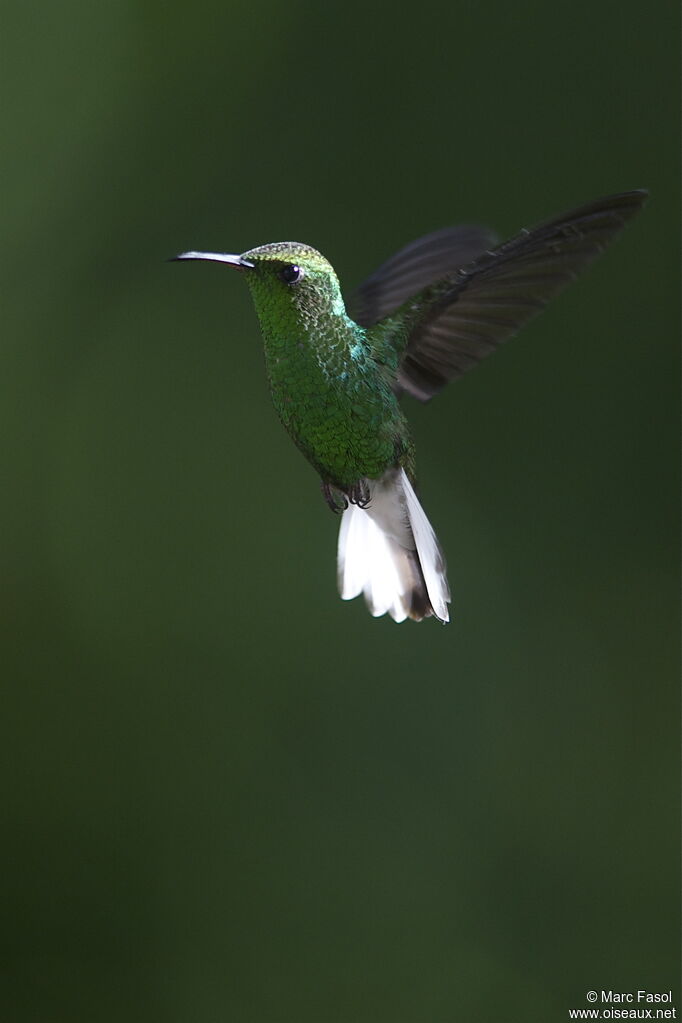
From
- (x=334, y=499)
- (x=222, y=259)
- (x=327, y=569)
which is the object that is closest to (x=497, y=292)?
(x=334, y=499)

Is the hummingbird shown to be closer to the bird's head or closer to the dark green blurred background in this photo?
the bird's head

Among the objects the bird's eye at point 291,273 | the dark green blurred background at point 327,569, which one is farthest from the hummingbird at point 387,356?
the dark green blurred background at point 327,569

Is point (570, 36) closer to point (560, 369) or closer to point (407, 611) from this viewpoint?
point (560, 369)

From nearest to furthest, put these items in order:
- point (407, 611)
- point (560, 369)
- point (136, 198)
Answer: point (407, 611) < point (560, 369) < point (136, 198)

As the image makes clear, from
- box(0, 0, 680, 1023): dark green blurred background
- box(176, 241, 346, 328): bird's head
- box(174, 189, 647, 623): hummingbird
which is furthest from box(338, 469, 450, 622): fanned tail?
box(0, 0, 680, 1023): dark green blurred background

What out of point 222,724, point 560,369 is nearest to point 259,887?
point 222,724

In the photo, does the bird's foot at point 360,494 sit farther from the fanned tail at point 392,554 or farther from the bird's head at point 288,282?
the bird's head at point 288,282
